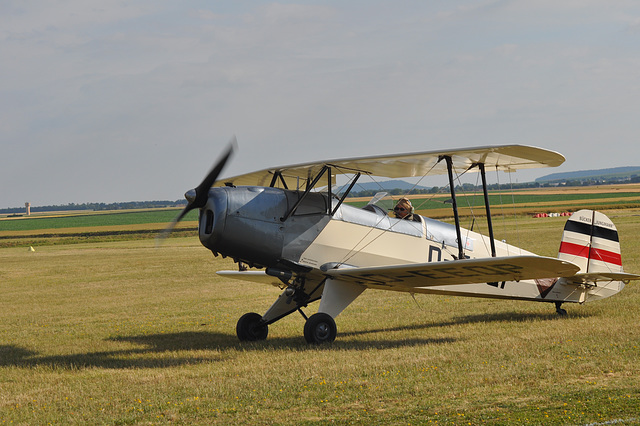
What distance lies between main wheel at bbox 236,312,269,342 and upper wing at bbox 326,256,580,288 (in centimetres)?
170

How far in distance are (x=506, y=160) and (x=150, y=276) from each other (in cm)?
1505

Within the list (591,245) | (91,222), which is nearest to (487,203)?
(591,245)

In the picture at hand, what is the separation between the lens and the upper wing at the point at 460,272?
8.61m

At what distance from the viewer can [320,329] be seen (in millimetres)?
9625

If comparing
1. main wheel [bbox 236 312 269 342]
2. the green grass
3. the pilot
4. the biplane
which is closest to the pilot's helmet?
the pilot

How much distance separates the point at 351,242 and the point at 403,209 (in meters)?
1.26

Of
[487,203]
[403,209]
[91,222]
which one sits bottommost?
[91,222]

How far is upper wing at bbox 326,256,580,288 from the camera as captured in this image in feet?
28.2

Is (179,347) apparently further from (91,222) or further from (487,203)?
(91,222)

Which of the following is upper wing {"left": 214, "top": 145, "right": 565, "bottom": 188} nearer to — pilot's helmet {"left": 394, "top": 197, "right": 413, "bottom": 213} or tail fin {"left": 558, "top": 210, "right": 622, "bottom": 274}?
pilot's helmet {"left": 394, "top": 197, "right": 413, "bottom": 213}

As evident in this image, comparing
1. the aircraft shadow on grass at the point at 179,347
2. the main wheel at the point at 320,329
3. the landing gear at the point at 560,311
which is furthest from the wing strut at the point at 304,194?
the landing gear at the point at 560,311

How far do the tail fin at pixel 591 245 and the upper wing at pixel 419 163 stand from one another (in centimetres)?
209

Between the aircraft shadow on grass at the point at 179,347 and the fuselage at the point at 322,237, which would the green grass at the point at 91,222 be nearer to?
the aircraft shadow on grass at the point at 179,347

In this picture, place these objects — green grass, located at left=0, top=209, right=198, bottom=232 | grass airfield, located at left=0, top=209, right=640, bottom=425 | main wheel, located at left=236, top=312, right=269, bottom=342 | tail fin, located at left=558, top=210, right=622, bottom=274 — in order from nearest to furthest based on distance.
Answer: grass airfield, located at left=0, top=209, right=640, bottom=425 → main wheel, located at left=236, top=312, right=269, bottom=342 → tail fin, located at left=558, top=210, right=622, bottom=274 → green grass, located at left=0, top=209, right=198, bottom=232
